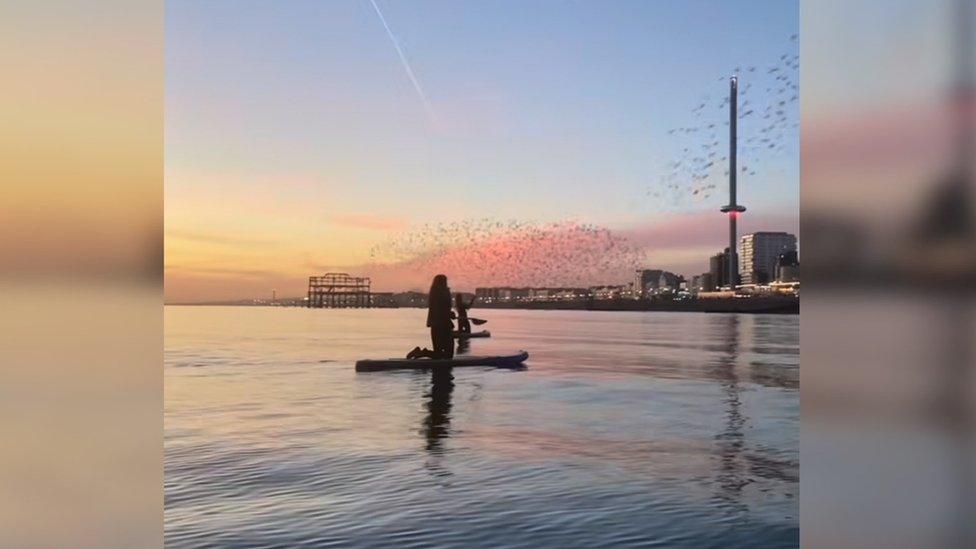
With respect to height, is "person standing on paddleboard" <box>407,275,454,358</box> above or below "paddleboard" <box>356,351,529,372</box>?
above

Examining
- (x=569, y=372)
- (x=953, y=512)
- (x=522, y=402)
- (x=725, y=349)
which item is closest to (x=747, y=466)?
(x=522, y=402)

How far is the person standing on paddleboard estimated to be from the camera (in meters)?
12.7

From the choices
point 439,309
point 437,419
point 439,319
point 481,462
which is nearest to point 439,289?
point 439,309

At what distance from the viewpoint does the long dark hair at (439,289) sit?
1242 centimetres

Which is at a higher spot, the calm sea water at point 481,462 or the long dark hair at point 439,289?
Result: the long dark hair at point 439,289

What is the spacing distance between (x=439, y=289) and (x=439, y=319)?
700mm

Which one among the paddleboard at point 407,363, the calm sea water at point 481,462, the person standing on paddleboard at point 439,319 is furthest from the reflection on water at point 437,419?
the person standing on paddleboard at point 439,319

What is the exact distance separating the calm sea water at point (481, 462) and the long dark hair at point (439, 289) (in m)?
1.32

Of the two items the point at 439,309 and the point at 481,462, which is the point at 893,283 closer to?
the point at 481,462

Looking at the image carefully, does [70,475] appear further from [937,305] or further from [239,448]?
[239,448]

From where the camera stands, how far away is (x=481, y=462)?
6.10 metres

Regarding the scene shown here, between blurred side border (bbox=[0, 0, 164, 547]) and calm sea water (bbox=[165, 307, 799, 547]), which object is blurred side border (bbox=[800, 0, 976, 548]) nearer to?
blurred side border (bbox=[0, 0, 164, 547])

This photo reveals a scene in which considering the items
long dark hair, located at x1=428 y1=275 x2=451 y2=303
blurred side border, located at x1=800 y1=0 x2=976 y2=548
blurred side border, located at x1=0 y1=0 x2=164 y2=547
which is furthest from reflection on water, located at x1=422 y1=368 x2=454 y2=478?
blurred side border, located at x1=800 y1=0 x2=976 y2=548

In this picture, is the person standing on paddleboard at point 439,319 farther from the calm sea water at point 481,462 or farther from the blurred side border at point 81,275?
the blurred side border at point 81,275
